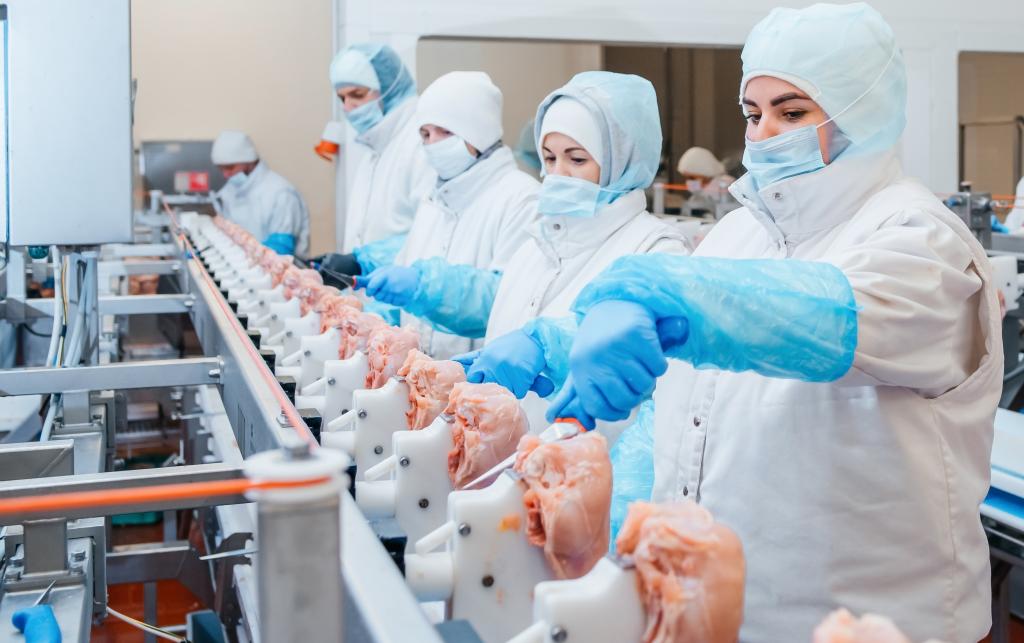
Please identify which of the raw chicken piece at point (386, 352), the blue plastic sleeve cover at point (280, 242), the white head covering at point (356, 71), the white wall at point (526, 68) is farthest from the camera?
the white wall at point (526, 68)

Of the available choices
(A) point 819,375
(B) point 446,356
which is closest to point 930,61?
(B) point 446,356

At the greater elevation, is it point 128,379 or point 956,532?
point 128,379

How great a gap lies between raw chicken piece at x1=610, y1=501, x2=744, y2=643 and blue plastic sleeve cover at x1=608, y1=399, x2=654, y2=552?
2.17 ft

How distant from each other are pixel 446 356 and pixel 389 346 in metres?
1.30

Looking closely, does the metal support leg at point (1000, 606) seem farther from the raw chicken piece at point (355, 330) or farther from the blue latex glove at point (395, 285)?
the raw chicken piece at point (355, 330)

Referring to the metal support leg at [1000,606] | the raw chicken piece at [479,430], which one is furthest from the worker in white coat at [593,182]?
the metal support leg at [1000,606]

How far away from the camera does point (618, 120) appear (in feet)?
6.56

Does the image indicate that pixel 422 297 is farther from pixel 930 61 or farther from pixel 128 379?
pixel 930 61

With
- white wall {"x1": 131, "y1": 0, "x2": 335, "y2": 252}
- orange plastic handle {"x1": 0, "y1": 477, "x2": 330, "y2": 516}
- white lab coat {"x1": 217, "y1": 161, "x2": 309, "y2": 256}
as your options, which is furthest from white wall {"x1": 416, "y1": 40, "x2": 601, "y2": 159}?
orange plastic handle {"x1": 0, "y1": 477, "x2": 330, "y2": 516}

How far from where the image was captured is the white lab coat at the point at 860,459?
1363 millimetres

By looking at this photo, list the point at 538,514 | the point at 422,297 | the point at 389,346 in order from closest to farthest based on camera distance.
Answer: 1. the point at 538,514
2. the point at 389,346
3. the point at 422,297

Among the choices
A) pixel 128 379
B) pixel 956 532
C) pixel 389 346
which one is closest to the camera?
pixel 956 532

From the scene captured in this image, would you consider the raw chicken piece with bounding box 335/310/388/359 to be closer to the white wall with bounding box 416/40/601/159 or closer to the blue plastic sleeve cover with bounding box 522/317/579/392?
the blue plastic sleeve cover with bounding box 522/317/579/392

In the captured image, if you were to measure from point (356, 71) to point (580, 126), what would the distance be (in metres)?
2.49
